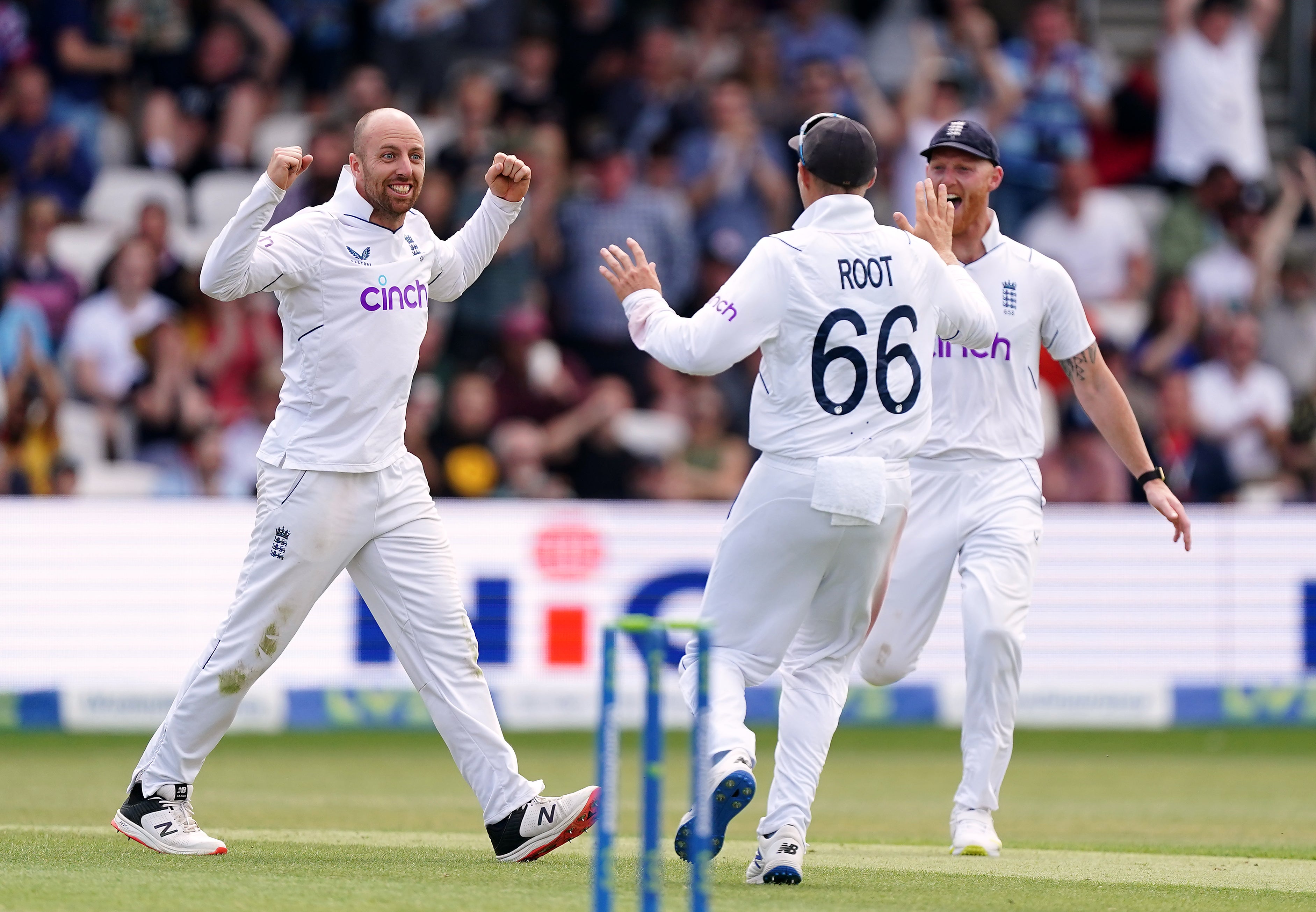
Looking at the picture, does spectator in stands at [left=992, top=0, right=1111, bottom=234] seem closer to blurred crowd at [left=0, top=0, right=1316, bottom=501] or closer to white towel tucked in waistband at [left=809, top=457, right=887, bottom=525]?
blurred crowd at [left=0, top=0, right=1316, bottom=501]

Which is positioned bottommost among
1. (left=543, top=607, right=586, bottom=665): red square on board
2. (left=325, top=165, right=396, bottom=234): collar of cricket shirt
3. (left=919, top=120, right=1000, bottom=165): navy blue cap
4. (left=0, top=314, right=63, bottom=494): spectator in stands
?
(left=543, top=607, right=586, bottom=665): red square on board

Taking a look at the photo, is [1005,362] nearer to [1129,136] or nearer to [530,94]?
[530,94]

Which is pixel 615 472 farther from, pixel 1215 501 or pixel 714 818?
pixel 714 818

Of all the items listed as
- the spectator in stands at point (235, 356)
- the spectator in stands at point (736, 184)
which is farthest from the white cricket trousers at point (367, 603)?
the spectator in stands at point (736, 184)

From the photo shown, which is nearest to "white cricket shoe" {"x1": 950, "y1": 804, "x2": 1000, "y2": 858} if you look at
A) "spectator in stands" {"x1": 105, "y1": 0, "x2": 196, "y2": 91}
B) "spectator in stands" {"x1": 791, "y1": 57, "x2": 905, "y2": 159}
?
"spectator in stands" {"x1": 791, "y1": 57, "x2": 905, "y2": 159}

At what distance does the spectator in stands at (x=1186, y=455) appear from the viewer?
15.6m

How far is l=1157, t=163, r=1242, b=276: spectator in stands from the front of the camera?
1748cm

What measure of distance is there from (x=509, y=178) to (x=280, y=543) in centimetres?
172

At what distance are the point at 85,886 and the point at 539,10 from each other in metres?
13.6

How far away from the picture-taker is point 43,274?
15.7m

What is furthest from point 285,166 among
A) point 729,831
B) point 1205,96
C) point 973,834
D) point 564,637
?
point 1205,96

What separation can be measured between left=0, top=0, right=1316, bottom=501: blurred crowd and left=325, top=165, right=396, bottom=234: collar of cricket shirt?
7.37 m

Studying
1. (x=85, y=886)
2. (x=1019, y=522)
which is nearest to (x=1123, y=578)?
(x=1019, y=522)

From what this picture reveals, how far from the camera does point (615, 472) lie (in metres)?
15.4
